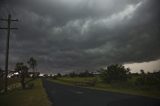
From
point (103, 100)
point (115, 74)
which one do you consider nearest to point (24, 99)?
point (103, 100)

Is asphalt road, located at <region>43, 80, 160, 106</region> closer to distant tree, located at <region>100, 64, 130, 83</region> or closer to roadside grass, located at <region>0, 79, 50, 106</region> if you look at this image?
roadside grass, located at <region>0, 79, 50, 106</region>

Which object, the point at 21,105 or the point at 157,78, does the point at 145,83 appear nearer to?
the point at 157,78

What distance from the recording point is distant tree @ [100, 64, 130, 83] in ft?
146

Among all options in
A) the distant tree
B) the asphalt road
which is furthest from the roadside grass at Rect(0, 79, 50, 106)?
the distant tree

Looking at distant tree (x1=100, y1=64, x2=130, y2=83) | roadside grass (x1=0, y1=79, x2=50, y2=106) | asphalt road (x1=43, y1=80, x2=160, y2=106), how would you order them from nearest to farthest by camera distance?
asphalt road (x1=43, y1=80, x2=160, y2=106)
roadside grass (x1=0, y1=79, x2=50, y2=106)
distant tree (x1=100, y1=64, x2=130, y2=83)

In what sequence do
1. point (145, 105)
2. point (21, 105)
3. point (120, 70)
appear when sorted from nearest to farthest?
1. point (145, 105)
2. point (21, 105)
3. point (120, 70)

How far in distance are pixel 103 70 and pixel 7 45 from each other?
2597 cm

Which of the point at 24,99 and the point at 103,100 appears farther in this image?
the point at 24,99

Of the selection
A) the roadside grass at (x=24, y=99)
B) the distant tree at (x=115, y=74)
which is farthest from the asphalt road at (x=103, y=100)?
the distant tree at (x=115, y=74)

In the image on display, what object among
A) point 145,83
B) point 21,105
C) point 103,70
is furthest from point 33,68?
point 21,105

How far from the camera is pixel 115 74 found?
45.2 metres

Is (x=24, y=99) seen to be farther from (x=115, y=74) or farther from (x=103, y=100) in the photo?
(x=115, y=74)

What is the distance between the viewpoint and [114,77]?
1791 inches

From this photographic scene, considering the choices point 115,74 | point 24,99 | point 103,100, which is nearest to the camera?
point 103,100
